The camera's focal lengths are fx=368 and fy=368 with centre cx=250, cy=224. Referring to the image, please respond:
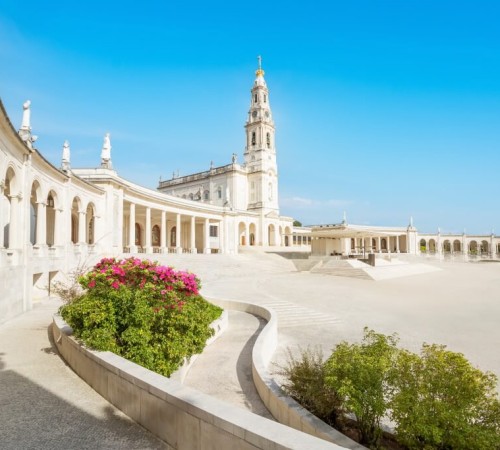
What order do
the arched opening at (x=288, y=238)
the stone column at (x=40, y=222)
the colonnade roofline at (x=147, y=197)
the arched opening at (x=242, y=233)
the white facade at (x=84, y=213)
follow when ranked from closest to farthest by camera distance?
the white facade at (x=84, y=213) < the stone column at (x=40, y=222) < the colonnade roofline at (x=147, y=197) < the arched opening at (x=242, y=233) < the arched opening at (x=288, y=238)

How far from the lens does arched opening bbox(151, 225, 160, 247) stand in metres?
53.9

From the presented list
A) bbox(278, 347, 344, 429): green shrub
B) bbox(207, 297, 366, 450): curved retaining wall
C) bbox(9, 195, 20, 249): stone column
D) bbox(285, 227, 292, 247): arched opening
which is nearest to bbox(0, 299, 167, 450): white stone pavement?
bbox(207, 297, 366, 450): curved retaining wall

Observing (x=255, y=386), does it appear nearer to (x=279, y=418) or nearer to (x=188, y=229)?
(x=279, y=418)

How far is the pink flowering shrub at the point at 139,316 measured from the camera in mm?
7121

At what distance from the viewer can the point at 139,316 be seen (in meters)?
7.44

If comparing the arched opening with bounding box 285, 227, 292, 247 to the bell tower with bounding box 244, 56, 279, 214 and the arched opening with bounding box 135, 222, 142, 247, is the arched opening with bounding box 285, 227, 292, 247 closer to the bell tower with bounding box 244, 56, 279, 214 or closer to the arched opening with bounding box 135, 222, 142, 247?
the bell tower with bounding box 244, 56, 279, 214

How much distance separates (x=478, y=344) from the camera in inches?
441

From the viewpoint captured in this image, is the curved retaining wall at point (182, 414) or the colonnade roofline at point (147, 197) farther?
the colonnade roofline at point (147, 197)

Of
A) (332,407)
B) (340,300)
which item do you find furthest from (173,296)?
(340,300)

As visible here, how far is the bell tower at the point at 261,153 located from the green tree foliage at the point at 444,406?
56771mm

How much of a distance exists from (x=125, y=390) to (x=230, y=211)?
4638 cm

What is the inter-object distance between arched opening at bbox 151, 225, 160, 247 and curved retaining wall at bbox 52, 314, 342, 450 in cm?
4852

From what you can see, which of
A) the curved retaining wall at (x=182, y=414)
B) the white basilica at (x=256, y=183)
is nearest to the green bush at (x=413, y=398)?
the curved retaining wall at (x=182, y=414)

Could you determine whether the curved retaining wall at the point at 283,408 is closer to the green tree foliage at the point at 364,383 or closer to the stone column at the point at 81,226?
the green tree foliage at the point at 364,383
